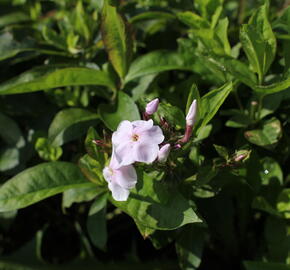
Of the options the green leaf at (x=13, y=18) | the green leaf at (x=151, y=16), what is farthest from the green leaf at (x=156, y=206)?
the green leaf at (x=13, y=18)

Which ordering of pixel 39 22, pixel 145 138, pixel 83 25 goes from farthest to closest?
pixel 39 22, pixel 83 25, pixel 145 138

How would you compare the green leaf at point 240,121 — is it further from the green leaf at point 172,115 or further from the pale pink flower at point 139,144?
the pale pink flower at point 139,144

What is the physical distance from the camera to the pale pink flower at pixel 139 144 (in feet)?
3.42

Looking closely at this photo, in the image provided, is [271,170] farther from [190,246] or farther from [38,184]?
[38,184]

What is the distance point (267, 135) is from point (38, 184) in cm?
64

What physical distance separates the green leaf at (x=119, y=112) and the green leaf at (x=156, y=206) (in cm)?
22

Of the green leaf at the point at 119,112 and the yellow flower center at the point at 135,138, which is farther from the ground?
the yellow flower center at the point at 135,138

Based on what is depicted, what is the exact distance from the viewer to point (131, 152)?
1051mm

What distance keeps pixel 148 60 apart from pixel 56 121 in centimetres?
34

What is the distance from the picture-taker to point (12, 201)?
1255mm

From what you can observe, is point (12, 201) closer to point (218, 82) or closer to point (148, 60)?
point (148, 60)

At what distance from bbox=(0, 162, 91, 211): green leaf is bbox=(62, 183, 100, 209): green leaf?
0.10 feet

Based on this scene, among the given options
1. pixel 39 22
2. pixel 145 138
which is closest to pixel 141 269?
pixel 145 138

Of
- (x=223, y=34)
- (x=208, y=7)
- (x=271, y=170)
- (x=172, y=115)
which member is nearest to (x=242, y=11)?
(x=208, y=7)
